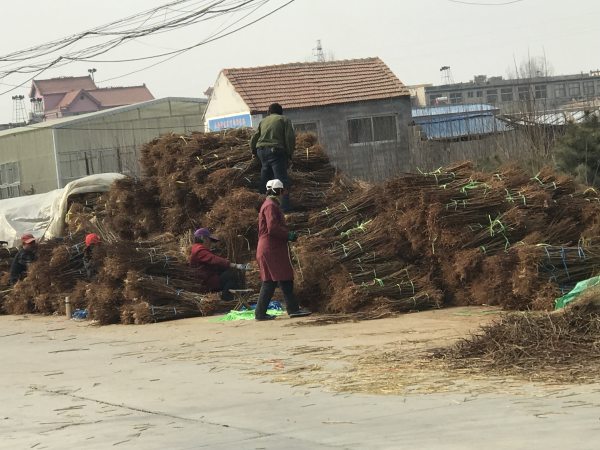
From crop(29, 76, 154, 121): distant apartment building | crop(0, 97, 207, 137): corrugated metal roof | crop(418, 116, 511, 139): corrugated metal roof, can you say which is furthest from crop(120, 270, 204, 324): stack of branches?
crop(29, 76, 154, 121): distant apartment building

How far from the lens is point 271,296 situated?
13633 millimetres

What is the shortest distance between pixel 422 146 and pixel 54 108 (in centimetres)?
9529

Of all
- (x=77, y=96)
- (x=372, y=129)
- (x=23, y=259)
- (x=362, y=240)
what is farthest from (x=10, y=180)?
(x=77, y=96)

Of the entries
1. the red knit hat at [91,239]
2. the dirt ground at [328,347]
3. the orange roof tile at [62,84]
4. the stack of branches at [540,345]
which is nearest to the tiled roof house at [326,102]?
the red knit hat at [91,239]

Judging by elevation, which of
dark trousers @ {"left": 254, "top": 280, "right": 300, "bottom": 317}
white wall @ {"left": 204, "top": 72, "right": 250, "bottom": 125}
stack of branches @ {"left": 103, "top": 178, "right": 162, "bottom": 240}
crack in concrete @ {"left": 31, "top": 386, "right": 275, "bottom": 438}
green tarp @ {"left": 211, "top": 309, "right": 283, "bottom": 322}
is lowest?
crack in concrete @ {"left": 31, "top": 386, "right": 275, "bottom": 438}

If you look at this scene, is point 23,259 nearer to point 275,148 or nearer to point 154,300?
point 154,300

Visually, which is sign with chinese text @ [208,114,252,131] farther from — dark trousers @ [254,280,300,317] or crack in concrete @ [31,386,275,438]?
crack in concrete @ [31,386,275,438]

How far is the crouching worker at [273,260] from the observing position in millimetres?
13406

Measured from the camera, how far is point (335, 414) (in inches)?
291

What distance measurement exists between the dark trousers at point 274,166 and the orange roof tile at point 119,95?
95.3 meters

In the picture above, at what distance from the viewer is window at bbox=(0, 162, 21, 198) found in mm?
55094

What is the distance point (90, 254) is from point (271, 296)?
14.8 ft

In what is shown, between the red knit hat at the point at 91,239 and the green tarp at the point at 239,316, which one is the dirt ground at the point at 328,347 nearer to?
the green tarp at the point at 239,316

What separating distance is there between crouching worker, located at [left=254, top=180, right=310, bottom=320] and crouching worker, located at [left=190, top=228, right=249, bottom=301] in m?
1.56
